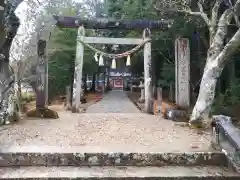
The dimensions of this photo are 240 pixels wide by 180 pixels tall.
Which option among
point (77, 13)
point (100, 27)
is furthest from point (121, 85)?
point (100, 27)

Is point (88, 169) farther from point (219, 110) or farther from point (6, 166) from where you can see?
point (219, 110)

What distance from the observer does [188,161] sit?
15.1 ft

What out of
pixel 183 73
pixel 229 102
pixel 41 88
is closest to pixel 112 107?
pixel 183 73

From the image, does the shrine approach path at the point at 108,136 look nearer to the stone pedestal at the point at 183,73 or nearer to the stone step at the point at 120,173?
the stone step at the point at 120,173

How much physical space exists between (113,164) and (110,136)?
1725mm

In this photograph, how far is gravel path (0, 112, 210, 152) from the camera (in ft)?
17.2

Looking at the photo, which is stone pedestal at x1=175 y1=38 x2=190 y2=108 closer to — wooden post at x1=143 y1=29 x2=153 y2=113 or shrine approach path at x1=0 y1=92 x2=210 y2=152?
wooden post at x1=143 y1=29 x2=153 y2=113

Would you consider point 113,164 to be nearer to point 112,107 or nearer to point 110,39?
point 110,39

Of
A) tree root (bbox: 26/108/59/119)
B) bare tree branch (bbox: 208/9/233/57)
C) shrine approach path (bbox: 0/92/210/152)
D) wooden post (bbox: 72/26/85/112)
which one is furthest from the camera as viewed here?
wooden post (bbox: 72/26/85/112)

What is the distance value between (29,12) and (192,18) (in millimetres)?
6358

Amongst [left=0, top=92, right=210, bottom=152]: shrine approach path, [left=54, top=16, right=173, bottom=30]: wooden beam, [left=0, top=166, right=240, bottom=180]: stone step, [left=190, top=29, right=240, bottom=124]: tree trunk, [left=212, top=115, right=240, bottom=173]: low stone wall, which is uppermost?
[left=54, top=16, right=173, bottom=30]: wooden beam

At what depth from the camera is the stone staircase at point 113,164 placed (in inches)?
162

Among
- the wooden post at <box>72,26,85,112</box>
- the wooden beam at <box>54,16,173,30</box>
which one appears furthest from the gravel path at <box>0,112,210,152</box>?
the wooden beam at <box>54,16,173,30</box>

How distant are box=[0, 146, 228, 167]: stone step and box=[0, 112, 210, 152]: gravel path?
247 mm
